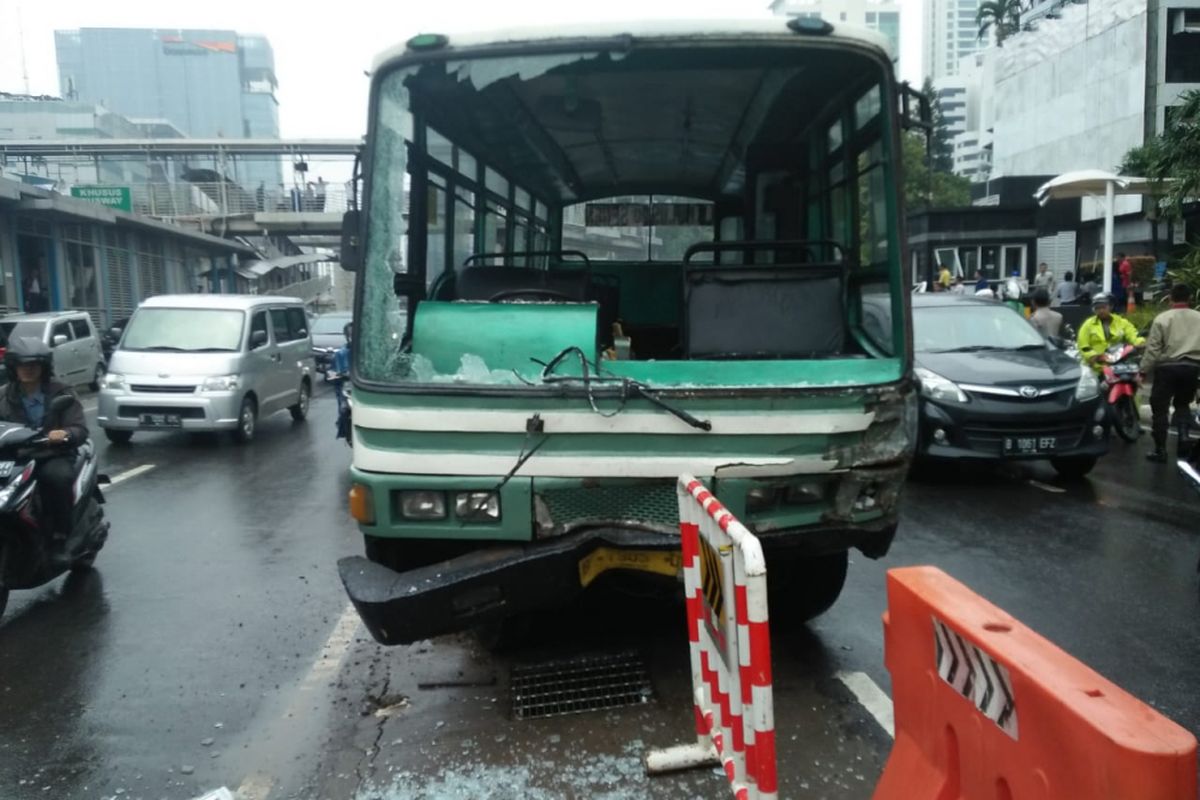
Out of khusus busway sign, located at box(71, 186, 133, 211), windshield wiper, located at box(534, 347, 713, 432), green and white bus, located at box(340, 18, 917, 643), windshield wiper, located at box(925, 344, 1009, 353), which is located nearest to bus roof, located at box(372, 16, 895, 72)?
green and white bus, located at box(340, 18, 917, 643)

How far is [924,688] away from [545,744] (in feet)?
5.44

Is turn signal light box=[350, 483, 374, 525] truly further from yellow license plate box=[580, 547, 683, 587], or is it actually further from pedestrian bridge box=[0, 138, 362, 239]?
pedestrian bridge box=[0, 138, 362, 239]

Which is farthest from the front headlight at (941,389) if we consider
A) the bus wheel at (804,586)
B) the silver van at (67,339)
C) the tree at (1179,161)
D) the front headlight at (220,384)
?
the tree at (1179,161)

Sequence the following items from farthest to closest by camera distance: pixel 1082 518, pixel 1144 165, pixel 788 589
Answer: pixel 1144 165 < pixel 1082 518 < pixel 788 589

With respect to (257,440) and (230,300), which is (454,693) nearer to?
(257,440)

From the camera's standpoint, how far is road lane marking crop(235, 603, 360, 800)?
3.55m

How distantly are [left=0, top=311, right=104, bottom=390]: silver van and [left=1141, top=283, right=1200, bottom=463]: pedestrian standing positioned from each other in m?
15.3

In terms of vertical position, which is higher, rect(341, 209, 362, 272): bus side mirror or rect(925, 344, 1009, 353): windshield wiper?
rect(341, 209, 362, 272): bus side mirror

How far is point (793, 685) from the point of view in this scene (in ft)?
14.2

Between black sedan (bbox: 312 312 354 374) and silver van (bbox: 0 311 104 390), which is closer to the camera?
silver van (bbox: 0 311 104 390)

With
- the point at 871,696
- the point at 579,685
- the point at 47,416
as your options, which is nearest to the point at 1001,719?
the point at 871,696

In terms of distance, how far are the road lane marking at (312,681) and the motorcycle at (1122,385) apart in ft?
27.1

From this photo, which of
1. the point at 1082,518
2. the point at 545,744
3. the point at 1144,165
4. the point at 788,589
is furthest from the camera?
the point at 1144,165

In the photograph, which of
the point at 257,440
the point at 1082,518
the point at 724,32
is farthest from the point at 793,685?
the point at 257,440
